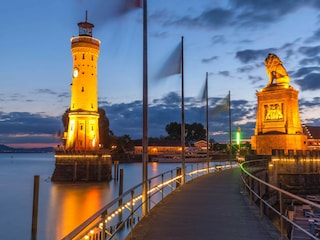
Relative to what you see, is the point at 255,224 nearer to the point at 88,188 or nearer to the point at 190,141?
the point at 88,188

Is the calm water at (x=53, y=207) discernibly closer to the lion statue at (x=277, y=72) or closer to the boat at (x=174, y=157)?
the lion statue at (x=277, y=72)

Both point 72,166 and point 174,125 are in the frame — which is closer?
point 72,166

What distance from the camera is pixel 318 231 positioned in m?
15.0

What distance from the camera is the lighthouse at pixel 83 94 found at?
5444cm

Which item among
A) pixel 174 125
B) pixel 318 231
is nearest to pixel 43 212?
pixel 318 231

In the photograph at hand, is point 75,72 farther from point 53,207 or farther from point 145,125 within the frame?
point 145,125

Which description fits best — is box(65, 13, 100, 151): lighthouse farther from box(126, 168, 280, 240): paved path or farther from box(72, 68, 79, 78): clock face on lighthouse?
box(126, 168, 280, 240): paved path

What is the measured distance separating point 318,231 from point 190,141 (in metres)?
136

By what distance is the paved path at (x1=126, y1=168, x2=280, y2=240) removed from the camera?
27.0ft

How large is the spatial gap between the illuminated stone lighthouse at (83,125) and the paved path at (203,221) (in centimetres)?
4153

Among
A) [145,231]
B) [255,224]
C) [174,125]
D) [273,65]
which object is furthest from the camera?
[174,125]

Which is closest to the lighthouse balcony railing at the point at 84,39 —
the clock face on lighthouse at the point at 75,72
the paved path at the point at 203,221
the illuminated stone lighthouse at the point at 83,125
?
the illuminated stone lighthouse at the point at 83,125

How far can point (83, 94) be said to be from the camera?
2137 inches

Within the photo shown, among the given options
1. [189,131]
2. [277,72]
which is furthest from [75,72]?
[189,131]
